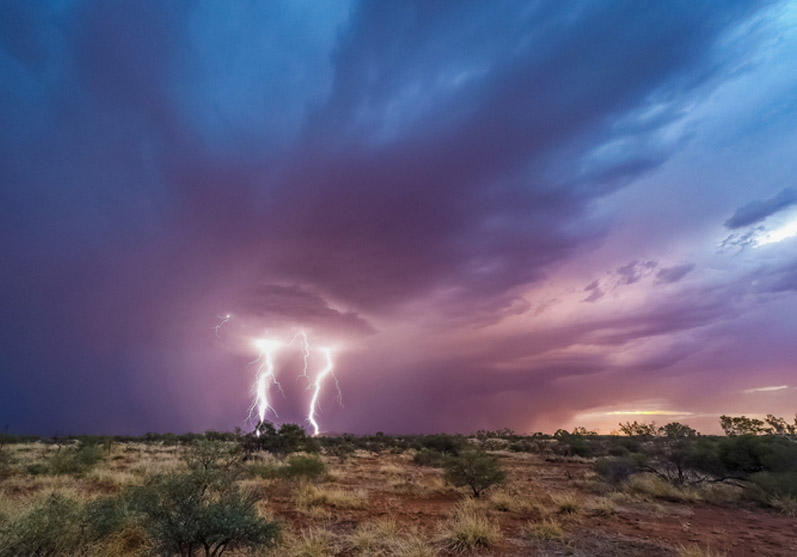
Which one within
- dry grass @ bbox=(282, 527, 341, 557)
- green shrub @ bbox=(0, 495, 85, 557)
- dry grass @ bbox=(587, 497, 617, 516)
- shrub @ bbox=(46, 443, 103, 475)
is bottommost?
dry grass @ bbox=(282, 527, 341, 557)

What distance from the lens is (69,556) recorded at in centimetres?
643

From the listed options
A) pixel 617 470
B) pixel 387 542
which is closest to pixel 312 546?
pixel 387 542

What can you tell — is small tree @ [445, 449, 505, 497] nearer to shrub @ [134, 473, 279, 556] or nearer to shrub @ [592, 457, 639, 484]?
shrub @ [592, 457, 639, 484]

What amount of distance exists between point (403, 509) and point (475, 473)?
12.8 feet

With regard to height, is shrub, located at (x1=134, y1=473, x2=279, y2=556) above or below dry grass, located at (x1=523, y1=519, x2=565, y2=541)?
above

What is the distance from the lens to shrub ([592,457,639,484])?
62.0 feet

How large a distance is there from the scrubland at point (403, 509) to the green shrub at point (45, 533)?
0.02 metres

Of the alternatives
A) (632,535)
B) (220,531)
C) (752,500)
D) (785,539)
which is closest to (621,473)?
(752,500)

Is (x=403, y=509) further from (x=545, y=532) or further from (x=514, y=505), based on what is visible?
(x=545, y=532)

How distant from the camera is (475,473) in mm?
15641

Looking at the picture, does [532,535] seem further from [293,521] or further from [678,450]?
[678,450]

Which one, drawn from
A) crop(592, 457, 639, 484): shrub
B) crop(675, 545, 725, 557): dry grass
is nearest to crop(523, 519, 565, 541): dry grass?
crop(675, 545, 725, 557): dry grass

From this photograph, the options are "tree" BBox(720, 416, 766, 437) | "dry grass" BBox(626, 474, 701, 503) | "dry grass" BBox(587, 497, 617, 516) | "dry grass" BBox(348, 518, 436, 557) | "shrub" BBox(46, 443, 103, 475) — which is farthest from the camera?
"tree" BBox(720, 416, 766, 437)

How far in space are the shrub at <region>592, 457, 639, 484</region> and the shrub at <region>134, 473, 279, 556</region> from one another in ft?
60.9
